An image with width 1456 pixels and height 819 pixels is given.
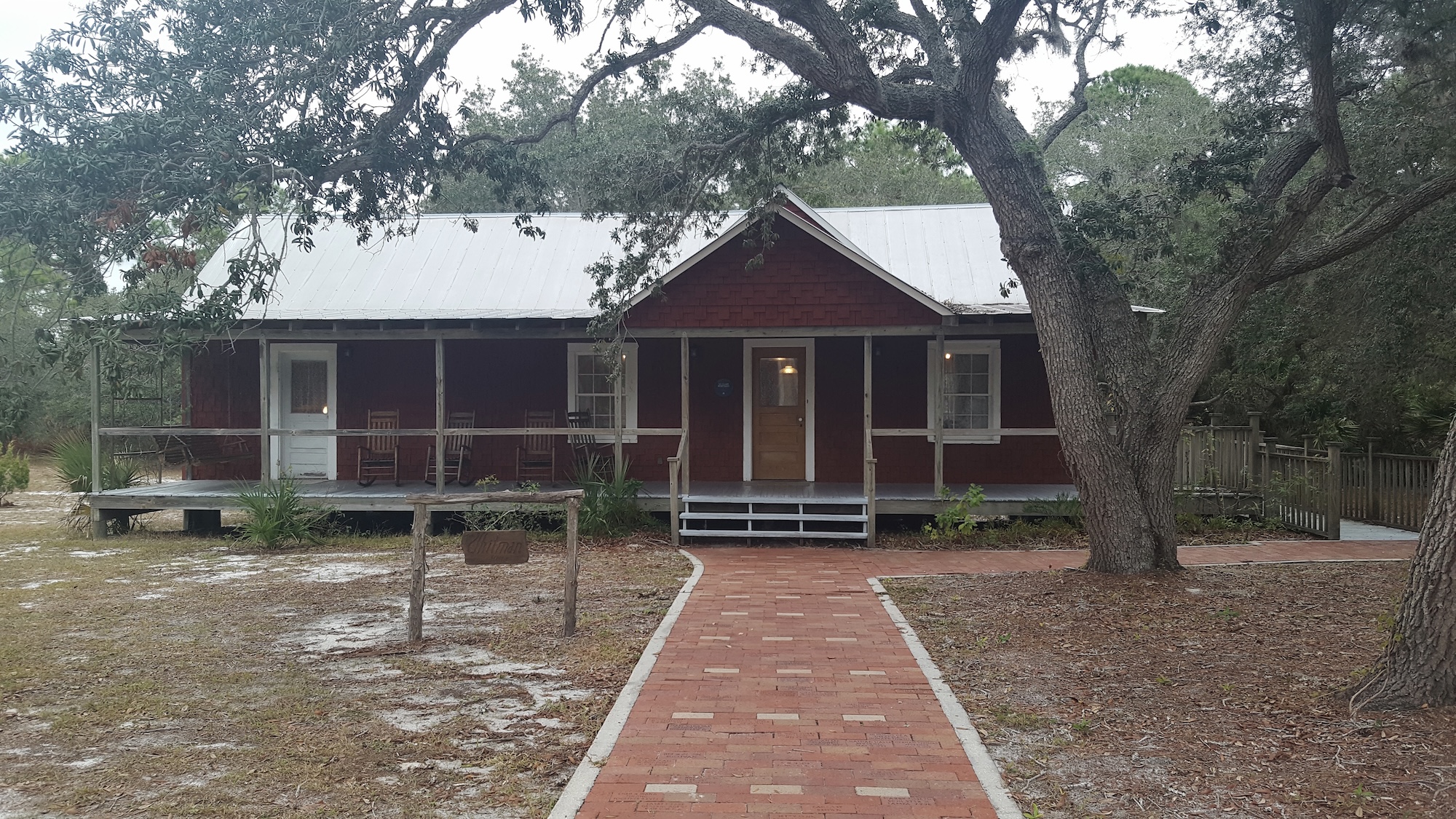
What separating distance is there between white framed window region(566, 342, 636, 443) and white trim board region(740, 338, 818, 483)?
1.69 m

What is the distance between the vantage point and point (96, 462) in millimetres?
13648

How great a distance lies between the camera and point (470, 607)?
29.6 ft

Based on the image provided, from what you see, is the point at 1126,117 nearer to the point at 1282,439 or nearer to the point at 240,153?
the point at 1282,439

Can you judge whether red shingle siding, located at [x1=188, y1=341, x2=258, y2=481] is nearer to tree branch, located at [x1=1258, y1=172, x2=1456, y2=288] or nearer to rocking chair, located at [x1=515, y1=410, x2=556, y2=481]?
rocking chair, located at [x1=515, y1=410, x2=556, y2=481]

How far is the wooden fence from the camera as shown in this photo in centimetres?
1309

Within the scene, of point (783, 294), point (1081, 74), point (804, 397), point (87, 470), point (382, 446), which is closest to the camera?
point (1081, 74)

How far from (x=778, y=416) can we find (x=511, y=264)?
4.89 m

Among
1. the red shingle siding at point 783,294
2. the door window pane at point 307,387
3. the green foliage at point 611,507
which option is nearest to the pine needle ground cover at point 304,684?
the green foliage at point 611,507

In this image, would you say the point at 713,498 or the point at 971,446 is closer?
the point at 713,498

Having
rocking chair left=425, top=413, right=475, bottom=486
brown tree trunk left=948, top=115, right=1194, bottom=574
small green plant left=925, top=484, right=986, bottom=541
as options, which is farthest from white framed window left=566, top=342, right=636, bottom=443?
brown tree trunk left=948, top=115, right=1194, bottom=574

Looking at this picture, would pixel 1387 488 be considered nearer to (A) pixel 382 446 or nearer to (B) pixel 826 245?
(B) pixel 826 245

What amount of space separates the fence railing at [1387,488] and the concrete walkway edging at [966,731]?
8.88 meters

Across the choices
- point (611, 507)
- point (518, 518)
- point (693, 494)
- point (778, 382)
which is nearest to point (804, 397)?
point (778, 382)

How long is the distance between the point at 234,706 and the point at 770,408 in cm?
1012
